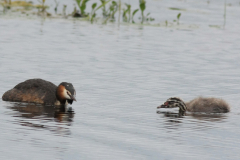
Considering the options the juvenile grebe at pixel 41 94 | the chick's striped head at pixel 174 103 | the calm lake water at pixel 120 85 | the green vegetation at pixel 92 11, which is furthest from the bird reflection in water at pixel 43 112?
the green vegetation at pixel 92 11

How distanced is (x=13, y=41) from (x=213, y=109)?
11224 mm

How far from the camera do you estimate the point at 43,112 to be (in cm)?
1301

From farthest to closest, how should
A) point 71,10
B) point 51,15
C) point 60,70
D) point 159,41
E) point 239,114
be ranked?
point 71,10, point 51,15, point 159,41, point 60,70, point 239,114

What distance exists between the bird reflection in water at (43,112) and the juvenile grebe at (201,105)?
2.22 m

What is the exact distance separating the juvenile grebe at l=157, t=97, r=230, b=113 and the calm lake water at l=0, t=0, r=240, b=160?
287 mm

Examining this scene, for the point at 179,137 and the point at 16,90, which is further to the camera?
the point at 16,90

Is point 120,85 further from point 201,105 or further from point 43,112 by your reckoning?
point 43,112

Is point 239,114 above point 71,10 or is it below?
below

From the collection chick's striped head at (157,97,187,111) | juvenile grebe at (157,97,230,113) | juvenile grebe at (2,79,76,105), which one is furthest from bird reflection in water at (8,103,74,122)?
juvenile grebe at (157,97,230,113)

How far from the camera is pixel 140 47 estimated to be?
77.6 feet

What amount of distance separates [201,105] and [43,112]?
3558 mm

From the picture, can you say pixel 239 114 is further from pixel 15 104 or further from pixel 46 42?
pixel 46 42

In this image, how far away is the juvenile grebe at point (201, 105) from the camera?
45.2ft

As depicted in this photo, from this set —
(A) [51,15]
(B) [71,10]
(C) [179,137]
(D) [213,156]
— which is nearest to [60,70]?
(C) [179,137]
